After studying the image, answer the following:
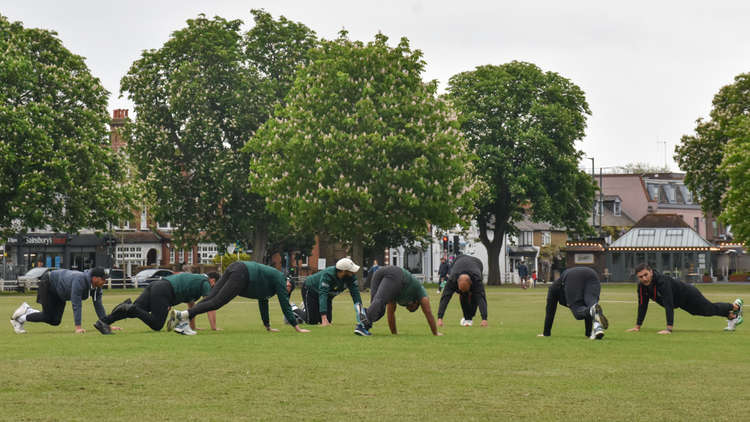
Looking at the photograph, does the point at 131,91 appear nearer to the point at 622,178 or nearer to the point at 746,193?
the point at 746,193

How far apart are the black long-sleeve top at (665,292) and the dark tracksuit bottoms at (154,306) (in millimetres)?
8691

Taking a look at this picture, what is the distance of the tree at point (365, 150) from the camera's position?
5219cm

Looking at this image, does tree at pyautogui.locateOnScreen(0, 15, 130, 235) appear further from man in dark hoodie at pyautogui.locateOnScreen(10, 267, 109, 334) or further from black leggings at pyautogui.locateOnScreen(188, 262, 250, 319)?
black leggings at pyautogui.locateOnScreen(188, 262, 250, 319)

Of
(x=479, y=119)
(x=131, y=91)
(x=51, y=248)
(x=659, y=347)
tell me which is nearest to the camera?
(x=659, y=347)

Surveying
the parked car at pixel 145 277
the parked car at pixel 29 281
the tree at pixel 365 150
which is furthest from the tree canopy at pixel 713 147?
the parked car at pixel 29 281

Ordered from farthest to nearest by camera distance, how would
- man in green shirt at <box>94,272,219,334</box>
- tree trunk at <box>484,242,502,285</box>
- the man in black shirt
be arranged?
tree trunk at <box>484,242,502,285</box>
man in green shirt at <box>94,272,219,334</box>
the man in black shirt

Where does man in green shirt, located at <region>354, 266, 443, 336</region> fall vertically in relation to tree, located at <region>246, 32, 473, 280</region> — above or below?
below

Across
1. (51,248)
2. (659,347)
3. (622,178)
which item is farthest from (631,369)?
(622,178)

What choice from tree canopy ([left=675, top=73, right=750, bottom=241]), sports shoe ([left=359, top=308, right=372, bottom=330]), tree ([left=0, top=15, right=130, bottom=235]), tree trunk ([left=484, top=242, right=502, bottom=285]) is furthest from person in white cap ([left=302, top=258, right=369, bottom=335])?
tree trunk ([left=484, top=242, right=502, bottom=285])

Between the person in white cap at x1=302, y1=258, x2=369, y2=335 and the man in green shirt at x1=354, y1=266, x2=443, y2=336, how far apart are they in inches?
22.9

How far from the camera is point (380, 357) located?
605 inches

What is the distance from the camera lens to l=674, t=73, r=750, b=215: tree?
6912cm

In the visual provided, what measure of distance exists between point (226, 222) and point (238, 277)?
4767cm

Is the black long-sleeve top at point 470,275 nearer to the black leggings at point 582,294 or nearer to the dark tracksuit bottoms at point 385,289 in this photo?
the black leggings at point 582,294
